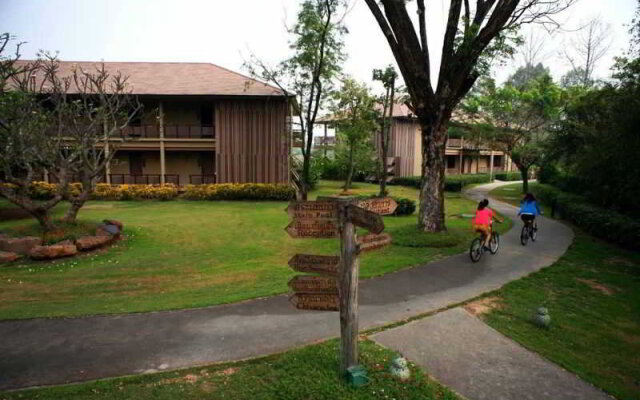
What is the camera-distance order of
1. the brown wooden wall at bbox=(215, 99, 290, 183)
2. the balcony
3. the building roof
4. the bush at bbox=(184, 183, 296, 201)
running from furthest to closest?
the balcony → the brown wooden wall at bbox=(215, 99, 290, 183) → the building roof → the bush at bbox=(184, 183, 296, 201)

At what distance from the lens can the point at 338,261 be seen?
16.6ft

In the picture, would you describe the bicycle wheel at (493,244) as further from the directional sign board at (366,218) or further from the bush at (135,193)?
the bush at (135,193)

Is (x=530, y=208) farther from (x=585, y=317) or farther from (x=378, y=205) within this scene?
(x=378, y=205)

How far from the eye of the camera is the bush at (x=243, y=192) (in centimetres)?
2380

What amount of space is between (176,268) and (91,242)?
3.32 metres

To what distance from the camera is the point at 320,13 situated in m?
20.8

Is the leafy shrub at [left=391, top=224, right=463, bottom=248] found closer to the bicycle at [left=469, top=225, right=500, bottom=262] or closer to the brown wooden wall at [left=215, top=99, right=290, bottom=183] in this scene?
the bicycle at [left=469, top=225, right=500, bottom=262]

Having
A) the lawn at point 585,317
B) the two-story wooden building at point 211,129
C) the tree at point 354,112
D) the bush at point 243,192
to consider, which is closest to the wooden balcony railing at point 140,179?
the two-story wooden building at point 211,129

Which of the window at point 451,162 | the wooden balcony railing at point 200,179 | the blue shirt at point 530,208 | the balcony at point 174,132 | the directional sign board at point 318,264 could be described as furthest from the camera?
the window at point 451,162

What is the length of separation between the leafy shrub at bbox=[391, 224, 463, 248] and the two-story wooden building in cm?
1333

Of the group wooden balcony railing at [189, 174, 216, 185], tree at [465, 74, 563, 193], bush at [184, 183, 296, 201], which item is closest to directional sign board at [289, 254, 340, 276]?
bush at [184, 183, 296, 201]

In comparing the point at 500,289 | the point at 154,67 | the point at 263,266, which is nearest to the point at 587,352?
the point at 500,289

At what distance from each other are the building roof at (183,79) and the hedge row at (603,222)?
15484 millimetres

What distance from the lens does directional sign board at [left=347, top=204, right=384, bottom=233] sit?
4688mm
